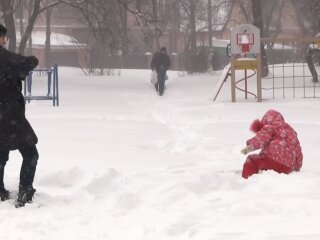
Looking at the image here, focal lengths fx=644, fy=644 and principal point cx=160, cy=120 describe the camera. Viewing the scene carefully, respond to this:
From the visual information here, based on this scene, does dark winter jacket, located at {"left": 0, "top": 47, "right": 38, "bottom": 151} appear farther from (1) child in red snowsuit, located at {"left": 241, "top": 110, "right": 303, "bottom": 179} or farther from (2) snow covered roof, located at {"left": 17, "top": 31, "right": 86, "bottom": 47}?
(2) snow covered roof, located at {"left": 17, "top": 31, "right": 86, "bottom": 47}

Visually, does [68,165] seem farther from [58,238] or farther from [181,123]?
[181,123]

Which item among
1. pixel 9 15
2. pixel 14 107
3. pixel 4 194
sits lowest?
pixel 4 194

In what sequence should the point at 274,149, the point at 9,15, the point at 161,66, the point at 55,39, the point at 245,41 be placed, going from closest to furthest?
the point at 274,149 → the point at 245,41 → the point at 161,66 → the point at 9,15 → the point at 55,39

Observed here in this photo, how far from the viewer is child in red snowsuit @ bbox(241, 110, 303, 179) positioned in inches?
259

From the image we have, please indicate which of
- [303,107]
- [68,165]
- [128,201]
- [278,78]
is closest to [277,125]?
[128,201]

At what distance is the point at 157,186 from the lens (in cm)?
630

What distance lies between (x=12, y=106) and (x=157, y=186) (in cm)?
163

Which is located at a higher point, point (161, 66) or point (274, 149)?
point (161, 66)

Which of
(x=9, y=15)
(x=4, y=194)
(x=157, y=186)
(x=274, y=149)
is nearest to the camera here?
(x=4, y=194)

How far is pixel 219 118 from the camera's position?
13.8 m

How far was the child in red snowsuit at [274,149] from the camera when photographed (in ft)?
21.6

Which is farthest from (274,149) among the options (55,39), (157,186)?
(55,39)

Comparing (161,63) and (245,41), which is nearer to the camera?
(245,41)

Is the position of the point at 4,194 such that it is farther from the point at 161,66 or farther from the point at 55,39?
the point at 55,39
